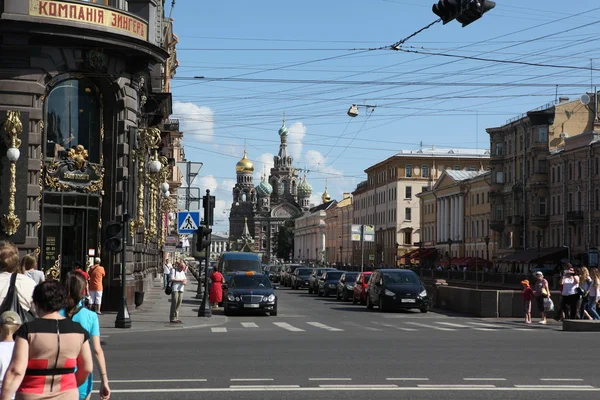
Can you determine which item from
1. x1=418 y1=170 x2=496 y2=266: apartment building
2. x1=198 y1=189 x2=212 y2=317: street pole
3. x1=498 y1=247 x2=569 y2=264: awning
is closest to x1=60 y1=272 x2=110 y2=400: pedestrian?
x1=198 y1=189 x2=212 y2=317: street pole

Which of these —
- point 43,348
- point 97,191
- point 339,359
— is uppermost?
point 97,191

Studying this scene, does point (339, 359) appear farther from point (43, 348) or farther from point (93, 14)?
point (93, 14)

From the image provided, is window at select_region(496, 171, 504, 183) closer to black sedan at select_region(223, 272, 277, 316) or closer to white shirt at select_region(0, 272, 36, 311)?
black sedan at select_region(223, 272, 277, 316)

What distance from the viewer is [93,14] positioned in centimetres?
2988

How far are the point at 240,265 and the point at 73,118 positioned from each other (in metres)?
18.3

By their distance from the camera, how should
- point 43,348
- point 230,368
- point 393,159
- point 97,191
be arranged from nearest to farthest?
1. point 43,348
2. point 230,368
3. point 97,191
4. point 393,159

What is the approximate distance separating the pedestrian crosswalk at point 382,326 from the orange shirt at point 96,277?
3.78 meters

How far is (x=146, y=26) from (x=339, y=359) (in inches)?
689

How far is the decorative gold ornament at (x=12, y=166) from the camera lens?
94.4 ft

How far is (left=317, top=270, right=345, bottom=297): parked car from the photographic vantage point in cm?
5559

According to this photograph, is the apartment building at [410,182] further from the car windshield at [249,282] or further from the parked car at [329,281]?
the car windshield at [249,282]

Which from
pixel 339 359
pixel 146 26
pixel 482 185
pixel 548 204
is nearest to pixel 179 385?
pixel 339 359

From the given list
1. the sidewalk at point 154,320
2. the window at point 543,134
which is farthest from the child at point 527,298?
the window at point 543,134

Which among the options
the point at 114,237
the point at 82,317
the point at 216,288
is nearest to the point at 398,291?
the point at 216,288
